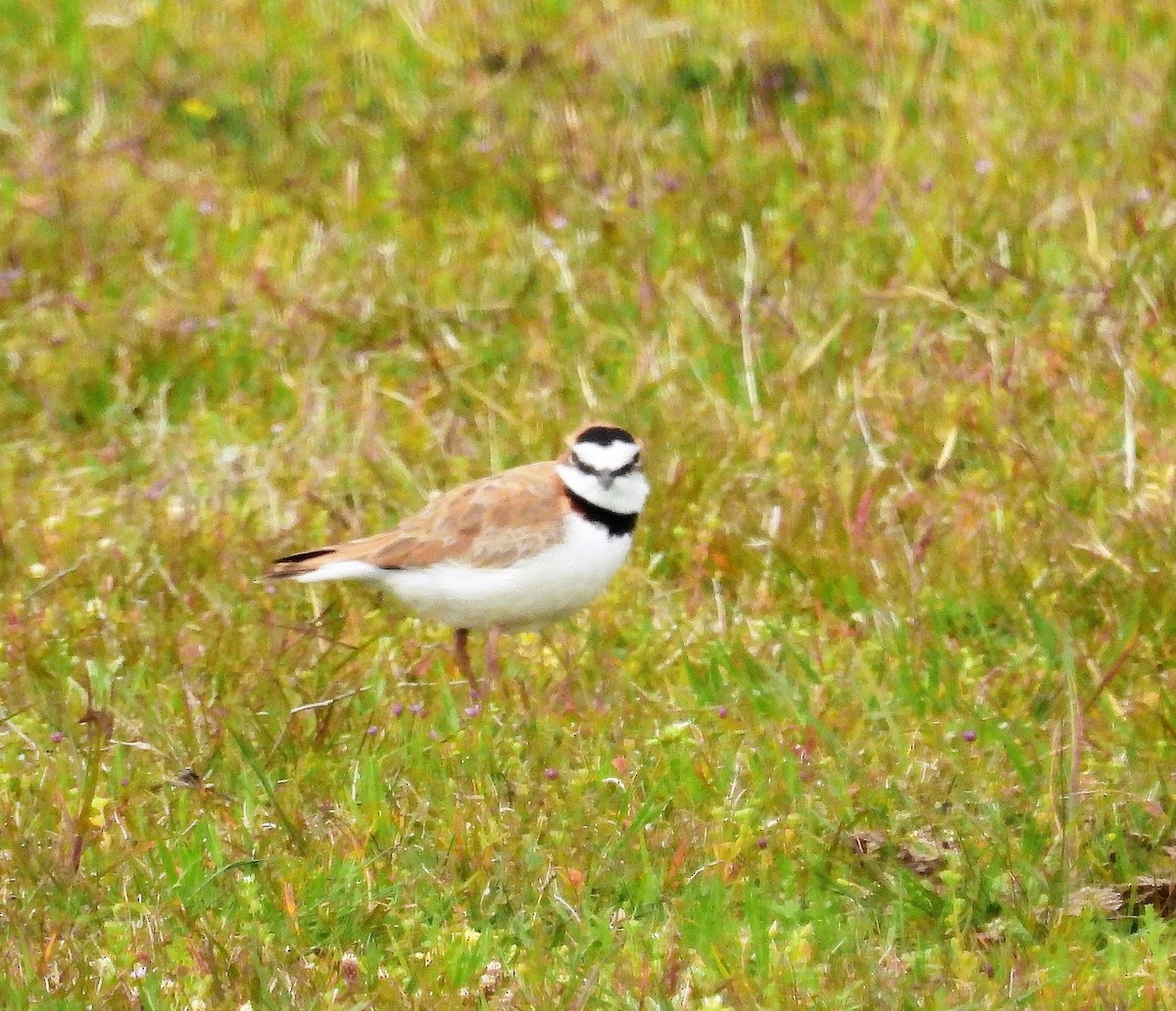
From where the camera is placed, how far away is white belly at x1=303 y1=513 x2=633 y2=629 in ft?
21.2

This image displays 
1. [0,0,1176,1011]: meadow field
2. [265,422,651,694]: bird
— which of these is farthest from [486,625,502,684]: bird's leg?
[0,0,1176,1011]: meadow field

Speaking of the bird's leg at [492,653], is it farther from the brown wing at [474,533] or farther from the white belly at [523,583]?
the brown wing at [474,533]

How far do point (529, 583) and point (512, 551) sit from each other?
168 millimetres

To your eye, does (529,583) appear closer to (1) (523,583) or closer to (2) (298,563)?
(1) (523,583)

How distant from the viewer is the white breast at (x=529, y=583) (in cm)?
646

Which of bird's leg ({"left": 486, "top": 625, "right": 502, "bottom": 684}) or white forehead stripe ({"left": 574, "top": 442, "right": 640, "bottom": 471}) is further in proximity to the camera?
white forehead stripe ({"left": 574, "top": 442, "right": 640, "bottom": 471})

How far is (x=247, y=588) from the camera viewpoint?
707 centimetres

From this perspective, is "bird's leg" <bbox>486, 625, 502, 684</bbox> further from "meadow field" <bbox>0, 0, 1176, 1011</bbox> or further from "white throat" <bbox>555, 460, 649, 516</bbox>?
"white throat" <bbox>555, 460, 649, 516</bbox>

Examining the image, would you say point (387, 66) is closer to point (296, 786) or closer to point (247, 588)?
point (247, 588)

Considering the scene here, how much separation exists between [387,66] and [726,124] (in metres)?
1.70

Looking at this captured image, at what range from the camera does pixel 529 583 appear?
6.47m

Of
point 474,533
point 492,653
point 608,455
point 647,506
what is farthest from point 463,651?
point 647,506

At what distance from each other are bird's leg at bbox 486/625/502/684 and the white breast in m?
0.03

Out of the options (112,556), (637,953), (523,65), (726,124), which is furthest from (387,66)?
(637,953)
